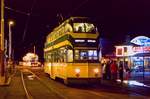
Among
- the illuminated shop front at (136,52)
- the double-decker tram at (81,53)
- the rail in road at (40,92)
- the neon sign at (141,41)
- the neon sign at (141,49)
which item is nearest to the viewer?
the rail in road at (40,92)

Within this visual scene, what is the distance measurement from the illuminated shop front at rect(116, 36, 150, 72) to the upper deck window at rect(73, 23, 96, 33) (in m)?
5.50

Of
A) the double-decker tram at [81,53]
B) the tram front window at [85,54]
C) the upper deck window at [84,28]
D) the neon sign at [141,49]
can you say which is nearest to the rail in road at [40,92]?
the double-decker tram at [81,53]

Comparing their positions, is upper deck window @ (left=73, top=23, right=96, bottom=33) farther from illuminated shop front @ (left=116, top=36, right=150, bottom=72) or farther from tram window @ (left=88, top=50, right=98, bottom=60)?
illuminated shop front @ (left=116, top=36, right=150, bottom=72)

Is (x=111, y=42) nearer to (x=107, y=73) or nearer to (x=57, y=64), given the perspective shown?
(x=107, y=73)

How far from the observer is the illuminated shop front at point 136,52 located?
35.6 m

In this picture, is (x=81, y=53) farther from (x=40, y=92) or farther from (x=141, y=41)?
(x=141, y=41)

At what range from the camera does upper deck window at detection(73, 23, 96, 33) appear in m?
29.9

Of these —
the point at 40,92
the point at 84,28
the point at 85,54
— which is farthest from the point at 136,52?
the point at 40,92

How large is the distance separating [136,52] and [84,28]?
13.2 metres

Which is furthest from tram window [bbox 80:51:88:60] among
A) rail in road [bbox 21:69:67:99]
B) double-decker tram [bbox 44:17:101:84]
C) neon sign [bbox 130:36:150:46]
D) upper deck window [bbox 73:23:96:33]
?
neon sign [bbox 130:36:150:46]

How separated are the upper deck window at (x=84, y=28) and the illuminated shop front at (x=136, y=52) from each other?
550 cm

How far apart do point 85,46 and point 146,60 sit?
30.1 metres

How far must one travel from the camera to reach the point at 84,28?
3000 centimetres

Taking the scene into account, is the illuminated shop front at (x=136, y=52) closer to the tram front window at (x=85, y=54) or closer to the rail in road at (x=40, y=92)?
the tram front window at (x=85, y=54)
